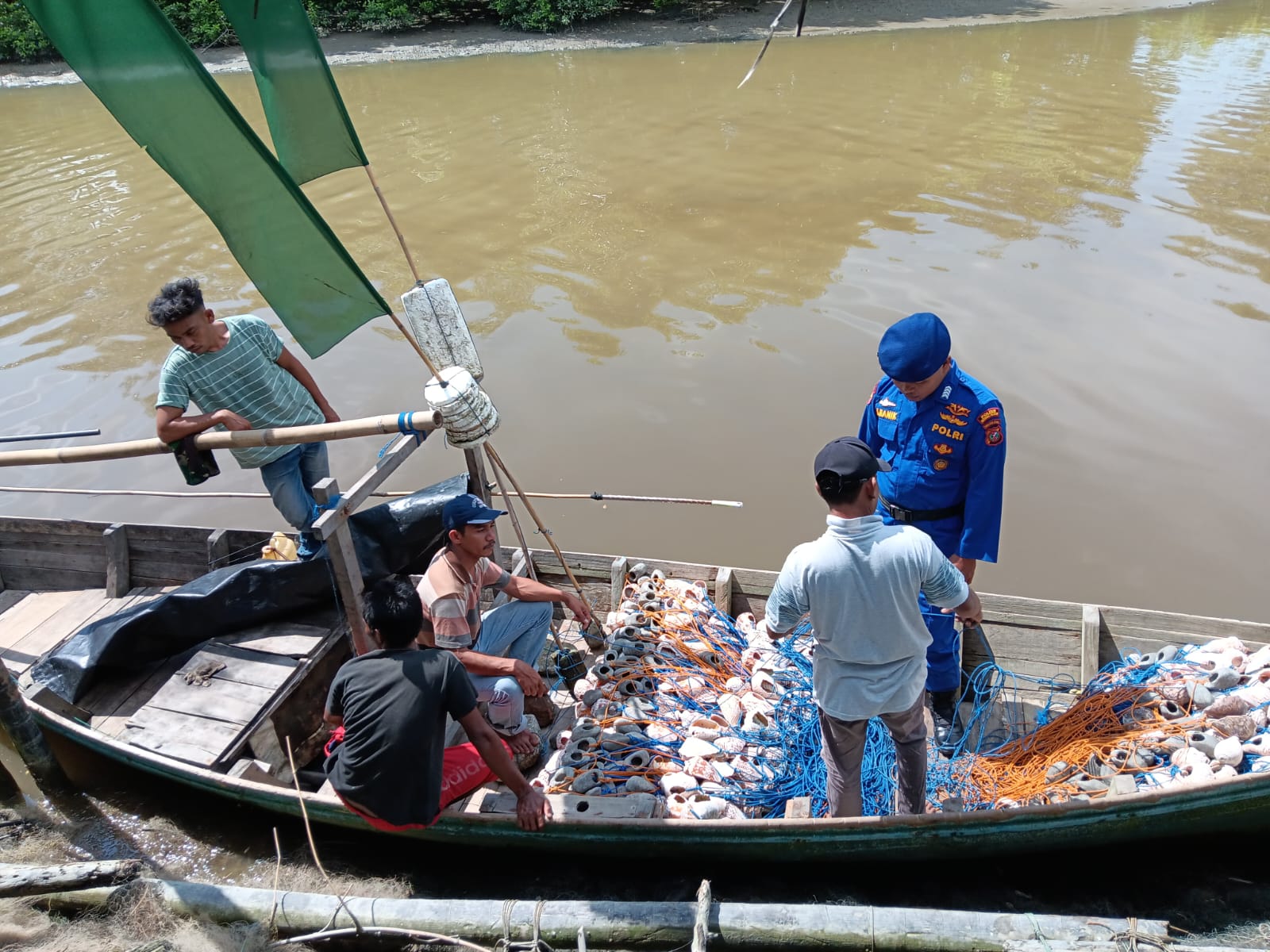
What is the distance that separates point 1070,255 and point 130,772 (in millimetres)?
9878

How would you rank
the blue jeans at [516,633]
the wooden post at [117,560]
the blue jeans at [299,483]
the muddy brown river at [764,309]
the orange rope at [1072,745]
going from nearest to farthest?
1. the orange rope at [1072,745]
2. the blue jeans at [516,633]
3. the blue jeans at [299,483]
4. the wooden post at [117,560]
5. the muddy brown river at [764,309]

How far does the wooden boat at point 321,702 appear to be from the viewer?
10.5 ft

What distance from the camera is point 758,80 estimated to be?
18.4 metres

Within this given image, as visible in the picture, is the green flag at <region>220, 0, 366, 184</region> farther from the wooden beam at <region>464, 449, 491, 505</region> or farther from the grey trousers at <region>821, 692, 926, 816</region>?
the grey trousers at <region>821, 692, 926, 816</region>

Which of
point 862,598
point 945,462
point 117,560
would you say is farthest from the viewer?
point 117,560

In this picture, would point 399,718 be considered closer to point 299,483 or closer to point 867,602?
point 867,602

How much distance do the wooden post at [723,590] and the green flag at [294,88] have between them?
8.46ft

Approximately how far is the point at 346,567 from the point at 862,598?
2.26 metres

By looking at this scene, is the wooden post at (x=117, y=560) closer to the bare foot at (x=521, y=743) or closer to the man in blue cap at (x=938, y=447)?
the bare foot at (x=521, y=743)

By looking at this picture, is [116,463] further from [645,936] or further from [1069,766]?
[1069,766]

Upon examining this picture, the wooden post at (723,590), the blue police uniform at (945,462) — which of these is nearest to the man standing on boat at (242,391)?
the wooden post at (723,590)

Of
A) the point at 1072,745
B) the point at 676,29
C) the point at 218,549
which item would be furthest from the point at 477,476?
the point at 676,29

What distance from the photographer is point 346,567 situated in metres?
3.86

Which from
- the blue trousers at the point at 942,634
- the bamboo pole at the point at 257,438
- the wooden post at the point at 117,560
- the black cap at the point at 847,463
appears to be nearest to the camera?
the black cap at the point at 847,463
